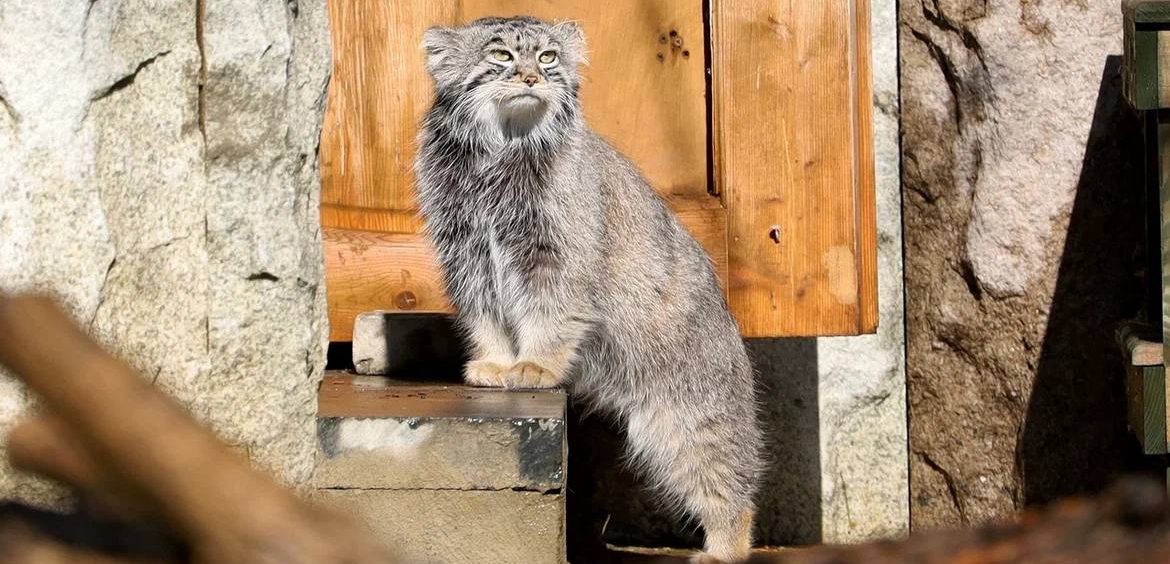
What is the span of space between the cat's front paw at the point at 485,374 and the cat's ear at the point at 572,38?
0.87 metres

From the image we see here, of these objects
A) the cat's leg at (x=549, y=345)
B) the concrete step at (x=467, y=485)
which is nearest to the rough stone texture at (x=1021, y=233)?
the cat's leg at (x=549, y=345)

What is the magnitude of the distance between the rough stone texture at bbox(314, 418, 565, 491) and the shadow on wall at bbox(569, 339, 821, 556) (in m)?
1.63

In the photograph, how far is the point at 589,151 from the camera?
392cm

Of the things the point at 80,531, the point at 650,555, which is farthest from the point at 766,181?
the point at 80,531

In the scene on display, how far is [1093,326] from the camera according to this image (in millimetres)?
4141

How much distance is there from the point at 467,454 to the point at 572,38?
1.41 m

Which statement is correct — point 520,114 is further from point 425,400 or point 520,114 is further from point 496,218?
point 425,400

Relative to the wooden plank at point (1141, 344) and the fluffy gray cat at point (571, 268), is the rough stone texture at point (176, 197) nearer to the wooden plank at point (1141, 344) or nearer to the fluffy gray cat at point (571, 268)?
the fluffy gray cat at point (571, 268)

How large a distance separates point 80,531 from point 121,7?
1378 millimetres

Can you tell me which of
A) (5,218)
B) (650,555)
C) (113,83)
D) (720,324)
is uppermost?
(113,83)

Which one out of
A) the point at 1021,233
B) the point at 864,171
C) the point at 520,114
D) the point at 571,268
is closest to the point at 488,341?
the point at 571,268

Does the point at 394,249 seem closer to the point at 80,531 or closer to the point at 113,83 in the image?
the point at 113,83

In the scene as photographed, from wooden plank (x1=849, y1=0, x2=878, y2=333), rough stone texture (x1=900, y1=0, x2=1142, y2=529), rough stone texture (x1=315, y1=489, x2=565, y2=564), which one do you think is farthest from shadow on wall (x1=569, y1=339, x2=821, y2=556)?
rough stone texture (x1=315, y1=489, x2=565, y2=564)

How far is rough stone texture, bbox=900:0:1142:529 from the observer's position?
408 centimetres
